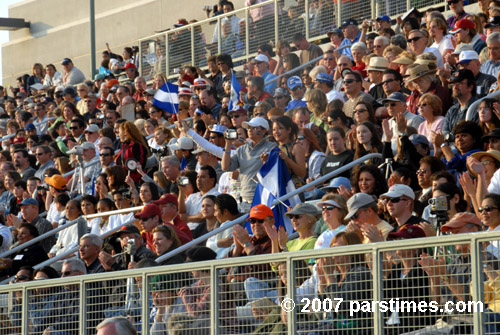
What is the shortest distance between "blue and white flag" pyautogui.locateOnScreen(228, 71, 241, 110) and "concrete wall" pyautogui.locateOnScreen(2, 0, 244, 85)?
10.6m

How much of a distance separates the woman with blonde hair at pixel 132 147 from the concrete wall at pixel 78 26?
1230cm

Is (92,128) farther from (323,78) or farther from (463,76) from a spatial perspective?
(463,76)

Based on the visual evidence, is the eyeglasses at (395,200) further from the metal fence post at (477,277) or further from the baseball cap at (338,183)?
the metal fence post at (477,277)

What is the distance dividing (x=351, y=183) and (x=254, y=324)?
3596 mm

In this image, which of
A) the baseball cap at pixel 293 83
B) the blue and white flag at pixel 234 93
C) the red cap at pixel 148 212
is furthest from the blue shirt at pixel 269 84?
the red cap at pixel 148 212

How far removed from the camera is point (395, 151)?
36.6 feet

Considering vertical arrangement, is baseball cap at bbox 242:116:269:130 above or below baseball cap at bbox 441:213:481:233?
above

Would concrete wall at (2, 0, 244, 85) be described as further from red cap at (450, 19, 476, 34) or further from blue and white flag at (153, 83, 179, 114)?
red cap at (450, 19, 476, 34)

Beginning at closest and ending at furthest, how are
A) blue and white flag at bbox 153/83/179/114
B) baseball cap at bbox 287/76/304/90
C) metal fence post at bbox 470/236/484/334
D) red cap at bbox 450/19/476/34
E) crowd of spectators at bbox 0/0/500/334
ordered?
metal fence post at bbox 470/236/484/334
crowd of spectators at bbox 0/0/500/334
red cap at bbox 450/19/476/34
baseball cap at bbox 287/76/304/90
blue and white flag at bbox 153/83/179/114

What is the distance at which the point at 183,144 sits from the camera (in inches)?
562

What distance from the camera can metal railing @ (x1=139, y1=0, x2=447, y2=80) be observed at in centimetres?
1862

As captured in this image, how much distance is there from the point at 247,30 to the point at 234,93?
5040mm

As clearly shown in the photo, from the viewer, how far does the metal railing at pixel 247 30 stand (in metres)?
18.6

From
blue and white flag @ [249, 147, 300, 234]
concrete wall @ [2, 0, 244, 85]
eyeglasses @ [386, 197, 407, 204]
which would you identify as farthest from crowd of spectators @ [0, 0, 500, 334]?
concrete wall @ [2, 0, 244, 85]
